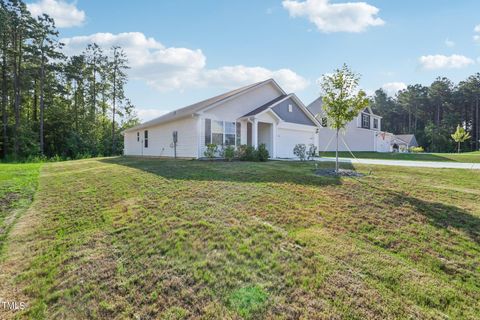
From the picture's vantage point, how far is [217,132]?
15.8 metres

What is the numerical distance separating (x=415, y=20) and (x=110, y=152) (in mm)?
32652

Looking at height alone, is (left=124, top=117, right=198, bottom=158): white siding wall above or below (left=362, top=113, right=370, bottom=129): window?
below

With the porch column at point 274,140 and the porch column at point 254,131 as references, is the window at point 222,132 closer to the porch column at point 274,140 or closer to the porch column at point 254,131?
the porch column at point 254,131

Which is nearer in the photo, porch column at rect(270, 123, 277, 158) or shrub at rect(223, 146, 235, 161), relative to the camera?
shrub at rect(223, 146, 235, 161)

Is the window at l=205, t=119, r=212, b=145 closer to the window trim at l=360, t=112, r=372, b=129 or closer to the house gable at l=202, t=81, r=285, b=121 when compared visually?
the house gable at l=202, t=81, r=285, b=121

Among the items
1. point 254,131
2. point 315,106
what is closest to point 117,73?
point 315,106

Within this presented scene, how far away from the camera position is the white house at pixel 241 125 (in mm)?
15422

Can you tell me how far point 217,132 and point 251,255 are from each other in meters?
12.4

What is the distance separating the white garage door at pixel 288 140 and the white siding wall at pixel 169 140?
5740 mm

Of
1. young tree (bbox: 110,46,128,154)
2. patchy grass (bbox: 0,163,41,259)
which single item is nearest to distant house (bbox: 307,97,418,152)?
young tree (bbox: 110,46,128,154)

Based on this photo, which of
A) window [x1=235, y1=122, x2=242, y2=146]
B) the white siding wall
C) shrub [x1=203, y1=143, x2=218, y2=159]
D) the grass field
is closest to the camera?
the grass field

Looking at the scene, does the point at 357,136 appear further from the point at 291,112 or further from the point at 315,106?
the point at 291,112

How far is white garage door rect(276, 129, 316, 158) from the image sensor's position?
18.0m

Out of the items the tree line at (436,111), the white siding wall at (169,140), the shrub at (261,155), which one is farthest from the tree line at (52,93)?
the tree line at (436,111)
